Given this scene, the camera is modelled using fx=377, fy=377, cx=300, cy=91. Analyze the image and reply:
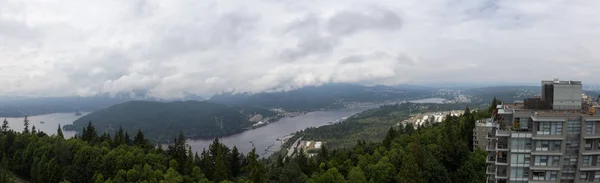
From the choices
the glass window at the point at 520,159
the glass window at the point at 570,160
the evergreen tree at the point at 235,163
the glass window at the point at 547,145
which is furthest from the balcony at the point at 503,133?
the evergreen tree at the point at 235,163

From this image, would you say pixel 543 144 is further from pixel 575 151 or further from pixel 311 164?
pixel 311 164

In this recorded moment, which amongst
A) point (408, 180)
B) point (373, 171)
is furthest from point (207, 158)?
point (408, 180)

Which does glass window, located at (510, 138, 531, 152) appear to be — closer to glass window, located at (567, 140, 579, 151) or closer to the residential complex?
the residential complex

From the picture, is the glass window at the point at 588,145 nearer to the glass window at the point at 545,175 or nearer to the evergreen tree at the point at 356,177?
the glass window at the point at 545,175

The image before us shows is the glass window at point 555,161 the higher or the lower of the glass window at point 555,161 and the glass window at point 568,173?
the higher

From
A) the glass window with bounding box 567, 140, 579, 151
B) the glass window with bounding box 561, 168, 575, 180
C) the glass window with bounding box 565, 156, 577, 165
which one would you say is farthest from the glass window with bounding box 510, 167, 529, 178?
the glass window with bounding box 567, 140, 579, 151

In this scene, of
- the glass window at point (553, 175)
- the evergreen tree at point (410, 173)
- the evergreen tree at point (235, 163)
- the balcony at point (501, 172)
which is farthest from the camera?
the evergreen tree at point (235, 163)
